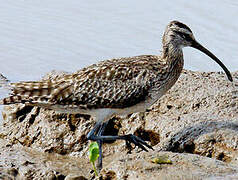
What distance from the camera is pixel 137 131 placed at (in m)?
10.6

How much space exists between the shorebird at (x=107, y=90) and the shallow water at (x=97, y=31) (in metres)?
4.01

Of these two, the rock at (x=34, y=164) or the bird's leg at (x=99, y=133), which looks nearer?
the rock at (x=34, y=164)

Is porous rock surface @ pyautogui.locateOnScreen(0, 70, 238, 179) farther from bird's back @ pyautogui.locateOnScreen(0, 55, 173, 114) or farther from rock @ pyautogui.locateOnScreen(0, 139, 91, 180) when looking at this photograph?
bird's back @ pyautogui.locateOnScreen(0, 55, 173, 114)

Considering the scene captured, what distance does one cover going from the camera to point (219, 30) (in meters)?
17.7

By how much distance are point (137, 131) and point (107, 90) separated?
3.50 ft

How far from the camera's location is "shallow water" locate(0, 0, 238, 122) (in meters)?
15.8

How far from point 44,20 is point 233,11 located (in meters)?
5.74

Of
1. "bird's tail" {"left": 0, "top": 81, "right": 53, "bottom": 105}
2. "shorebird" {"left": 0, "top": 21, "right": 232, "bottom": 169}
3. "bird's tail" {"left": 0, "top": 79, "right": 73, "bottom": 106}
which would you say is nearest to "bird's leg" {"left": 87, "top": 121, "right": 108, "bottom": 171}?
"shorebird" {"left": 0, "top": 21, "right": 232, "bottom": 169}

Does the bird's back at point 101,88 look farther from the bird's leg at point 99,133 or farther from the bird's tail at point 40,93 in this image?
the bird's leg at point 99,133

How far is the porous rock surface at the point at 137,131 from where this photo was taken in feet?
31.2

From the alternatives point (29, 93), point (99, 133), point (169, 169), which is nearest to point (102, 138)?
point (99, 133)

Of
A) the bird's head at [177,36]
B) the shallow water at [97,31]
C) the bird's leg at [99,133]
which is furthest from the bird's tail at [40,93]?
the shallow water at [97,31]

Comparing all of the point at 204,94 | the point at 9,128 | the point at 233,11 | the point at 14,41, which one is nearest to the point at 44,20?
the point at 14,41

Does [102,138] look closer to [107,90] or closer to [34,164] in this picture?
[107,90]
